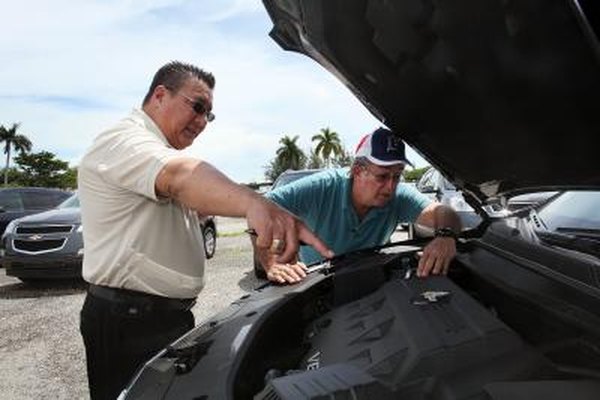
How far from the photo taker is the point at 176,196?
1757 millimetres

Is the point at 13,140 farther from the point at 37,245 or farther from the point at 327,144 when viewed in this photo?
the point at 37,245

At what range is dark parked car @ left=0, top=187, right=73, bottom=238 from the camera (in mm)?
10758

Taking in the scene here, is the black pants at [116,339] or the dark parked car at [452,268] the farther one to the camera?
the black pants at [116,339]

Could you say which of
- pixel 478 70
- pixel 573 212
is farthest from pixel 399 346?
pixel 573 212

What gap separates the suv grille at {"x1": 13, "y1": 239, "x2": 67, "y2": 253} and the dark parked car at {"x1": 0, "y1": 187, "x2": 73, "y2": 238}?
3157 mm

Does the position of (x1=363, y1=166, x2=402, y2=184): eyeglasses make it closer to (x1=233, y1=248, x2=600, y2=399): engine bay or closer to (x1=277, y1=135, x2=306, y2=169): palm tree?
(x1=233, y1=248, x2=600, y2=399): engine bay

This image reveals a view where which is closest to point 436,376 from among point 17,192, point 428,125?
point 428,125

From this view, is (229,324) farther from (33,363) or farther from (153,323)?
(33,363)

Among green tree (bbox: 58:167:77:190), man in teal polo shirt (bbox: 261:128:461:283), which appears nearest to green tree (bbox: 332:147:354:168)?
man in teal polo shirt (bbox: 261:128:461:283)

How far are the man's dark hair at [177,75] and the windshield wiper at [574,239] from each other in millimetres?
1402

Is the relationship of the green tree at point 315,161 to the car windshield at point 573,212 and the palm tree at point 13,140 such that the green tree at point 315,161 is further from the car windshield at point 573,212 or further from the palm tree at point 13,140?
the car windshield at point 573,212

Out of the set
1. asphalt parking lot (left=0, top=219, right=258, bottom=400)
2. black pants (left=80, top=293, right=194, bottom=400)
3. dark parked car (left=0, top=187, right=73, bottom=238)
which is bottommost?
asphalt parking lot (left=0, top=219, right=258, bottom=400)

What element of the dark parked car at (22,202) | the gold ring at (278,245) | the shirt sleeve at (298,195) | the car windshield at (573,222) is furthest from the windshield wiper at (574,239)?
the dark parked car at (22,202)

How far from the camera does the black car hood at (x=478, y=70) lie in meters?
1.39
